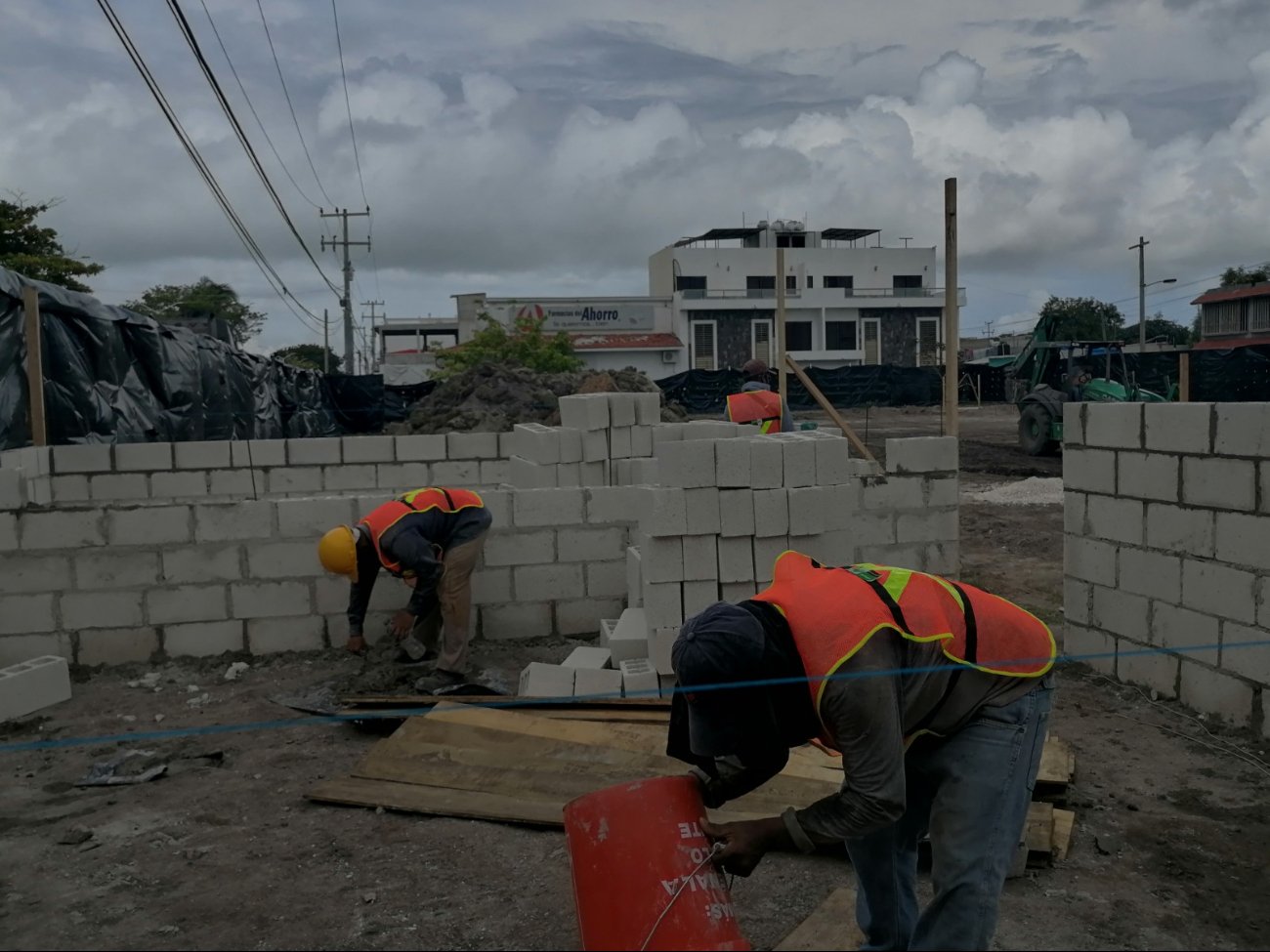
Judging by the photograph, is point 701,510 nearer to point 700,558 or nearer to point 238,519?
point 700,558

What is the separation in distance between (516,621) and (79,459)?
5680 mm

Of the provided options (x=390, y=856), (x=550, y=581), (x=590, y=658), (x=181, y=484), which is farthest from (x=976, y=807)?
(x=181, y=484)

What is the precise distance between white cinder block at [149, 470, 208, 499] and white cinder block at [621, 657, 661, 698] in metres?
6.76

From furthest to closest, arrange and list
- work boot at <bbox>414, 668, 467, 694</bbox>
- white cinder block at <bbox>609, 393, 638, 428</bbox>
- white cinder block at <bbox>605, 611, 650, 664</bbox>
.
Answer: white cinder block at <bbox>609, 393, 638, 428</bbox>
white cinder block at <bbox>605, 611, 650, 664</bbox>
work boot at <bbox>414, 668, 467, 694</bbox>

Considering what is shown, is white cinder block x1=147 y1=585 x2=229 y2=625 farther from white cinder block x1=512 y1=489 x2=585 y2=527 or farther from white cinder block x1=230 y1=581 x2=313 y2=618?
white cinder block x1=512 y1=489 x2=585 y2=527

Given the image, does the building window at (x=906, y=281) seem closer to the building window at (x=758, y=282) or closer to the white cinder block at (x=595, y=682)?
the building window at (x=758, y=282)

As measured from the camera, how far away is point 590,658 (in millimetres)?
6688

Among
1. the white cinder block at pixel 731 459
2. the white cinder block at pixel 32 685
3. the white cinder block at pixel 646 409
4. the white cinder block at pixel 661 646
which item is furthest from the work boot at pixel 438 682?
the white cinder block at pixel 646 409

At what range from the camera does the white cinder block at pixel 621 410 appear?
31.5ft

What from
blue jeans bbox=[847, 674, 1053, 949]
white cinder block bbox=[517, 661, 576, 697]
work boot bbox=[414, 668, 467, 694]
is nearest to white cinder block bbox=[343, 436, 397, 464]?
work boot bbox=[414, 668, 467, 694]

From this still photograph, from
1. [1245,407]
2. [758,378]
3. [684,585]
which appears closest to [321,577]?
[684,585]

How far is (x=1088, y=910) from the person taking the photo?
151 inches

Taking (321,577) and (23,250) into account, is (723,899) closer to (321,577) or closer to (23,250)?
(321,577)

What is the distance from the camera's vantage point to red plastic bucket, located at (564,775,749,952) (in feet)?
8.98
